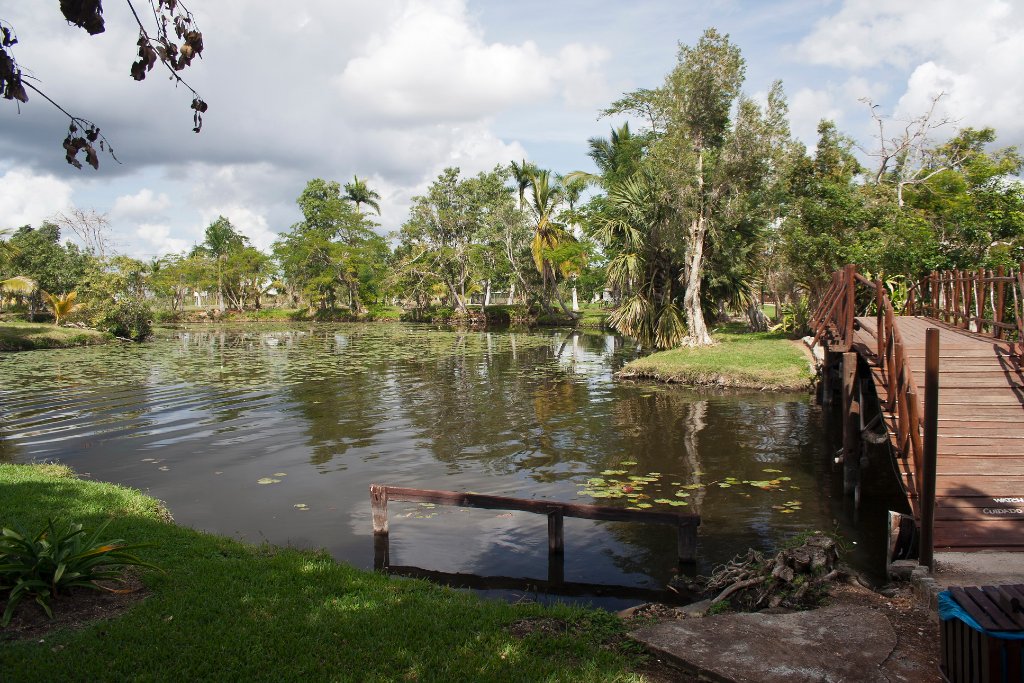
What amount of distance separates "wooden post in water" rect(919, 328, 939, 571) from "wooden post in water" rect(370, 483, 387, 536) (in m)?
6.65

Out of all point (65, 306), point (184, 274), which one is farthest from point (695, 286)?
point (184, 274)

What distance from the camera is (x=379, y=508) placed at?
372 inches

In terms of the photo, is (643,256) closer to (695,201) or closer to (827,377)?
(695,201)

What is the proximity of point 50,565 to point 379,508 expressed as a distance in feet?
13.2

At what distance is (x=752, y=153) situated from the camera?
84.8ft

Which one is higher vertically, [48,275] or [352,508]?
[48,275]

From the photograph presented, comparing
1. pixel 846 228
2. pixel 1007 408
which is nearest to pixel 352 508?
pixel 1007 408

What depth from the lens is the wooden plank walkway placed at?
25.1 ft

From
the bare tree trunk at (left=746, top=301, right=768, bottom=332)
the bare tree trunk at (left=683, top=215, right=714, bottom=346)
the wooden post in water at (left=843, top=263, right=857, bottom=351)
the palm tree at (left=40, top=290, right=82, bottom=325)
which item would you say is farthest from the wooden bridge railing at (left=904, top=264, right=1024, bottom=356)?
the palm tree at (left=40, top=290, right=82, bottom=325)

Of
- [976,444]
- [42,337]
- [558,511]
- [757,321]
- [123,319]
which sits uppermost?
[123,319]

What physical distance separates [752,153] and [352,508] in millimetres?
21436

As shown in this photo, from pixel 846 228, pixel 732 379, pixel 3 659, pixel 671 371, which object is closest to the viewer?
pixel 3 659

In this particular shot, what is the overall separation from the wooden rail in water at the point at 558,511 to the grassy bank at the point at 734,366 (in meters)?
15.0

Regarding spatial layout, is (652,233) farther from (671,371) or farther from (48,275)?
(48,275)
